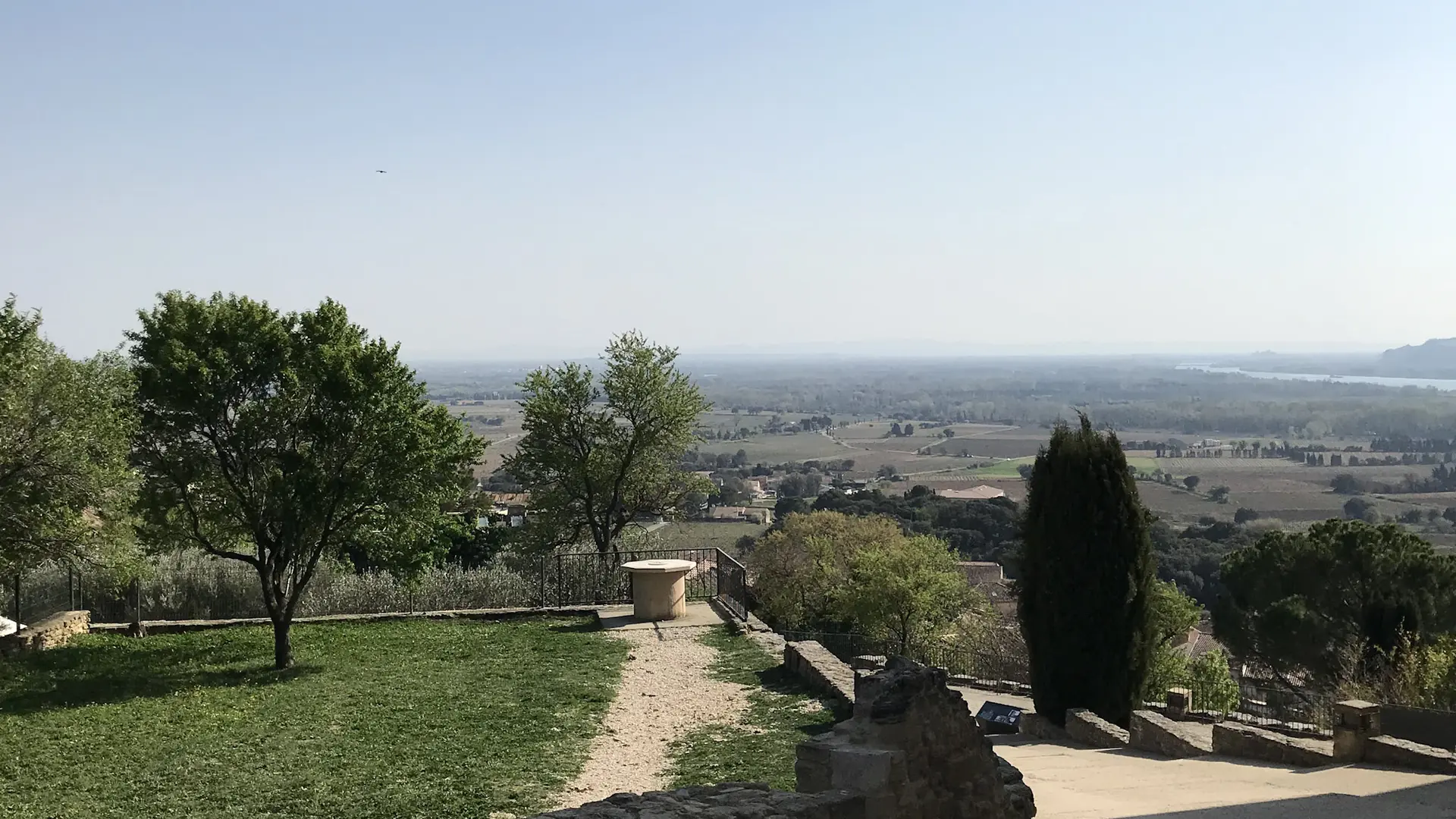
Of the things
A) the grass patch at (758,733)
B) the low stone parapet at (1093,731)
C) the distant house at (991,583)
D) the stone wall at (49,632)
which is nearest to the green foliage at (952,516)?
the distant house at (991,583)

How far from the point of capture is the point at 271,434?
1495cm

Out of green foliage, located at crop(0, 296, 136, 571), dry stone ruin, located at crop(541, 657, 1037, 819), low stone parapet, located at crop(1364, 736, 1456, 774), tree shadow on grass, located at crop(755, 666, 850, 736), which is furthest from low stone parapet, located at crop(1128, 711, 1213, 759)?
green foliage, located at crop(0, 296, 136, 571)

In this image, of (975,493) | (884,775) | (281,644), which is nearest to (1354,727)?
(884,775)

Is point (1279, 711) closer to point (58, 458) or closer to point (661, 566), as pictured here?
point (661, 566)

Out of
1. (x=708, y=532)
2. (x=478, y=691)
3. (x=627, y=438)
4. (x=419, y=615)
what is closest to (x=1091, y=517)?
(x=478, y=691)

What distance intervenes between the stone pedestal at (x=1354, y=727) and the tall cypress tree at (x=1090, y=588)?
14.5 feet

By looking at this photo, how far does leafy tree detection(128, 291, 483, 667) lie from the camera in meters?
14.4

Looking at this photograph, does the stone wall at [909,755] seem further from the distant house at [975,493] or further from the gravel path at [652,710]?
the distant house at [975,493]

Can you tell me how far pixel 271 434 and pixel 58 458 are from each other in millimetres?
2634

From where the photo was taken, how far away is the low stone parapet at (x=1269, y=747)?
40.1 ft

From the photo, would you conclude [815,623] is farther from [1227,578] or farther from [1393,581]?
[1393,581]

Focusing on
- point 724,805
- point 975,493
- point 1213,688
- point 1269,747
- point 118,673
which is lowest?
point 975,493

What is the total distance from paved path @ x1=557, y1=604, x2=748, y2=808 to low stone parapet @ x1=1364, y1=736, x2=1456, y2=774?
23.0 feet

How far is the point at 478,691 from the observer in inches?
517
